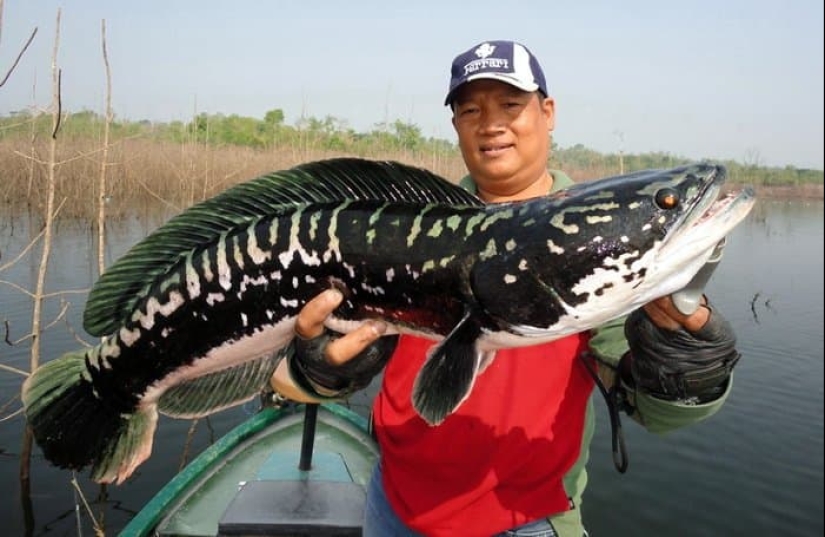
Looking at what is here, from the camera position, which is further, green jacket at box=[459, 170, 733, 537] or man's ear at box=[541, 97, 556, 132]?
man's ear at box=[541, 97, 556, 132]

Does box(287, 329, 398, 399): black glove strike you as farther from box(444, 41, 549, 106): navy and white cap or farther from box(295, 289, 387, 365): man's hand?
box(444, 41, 549, 106): navy and white cap

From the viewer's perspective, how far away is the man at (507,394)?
223 cm

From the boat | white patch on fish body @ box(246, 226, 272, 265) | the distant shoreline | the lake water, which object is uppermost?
the distant shoreline

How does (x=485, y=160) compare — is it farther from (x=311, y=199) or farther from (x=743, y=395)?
(x=743, y=395)

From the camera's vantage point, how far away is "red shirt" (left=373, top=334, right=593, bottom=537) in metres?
2.38

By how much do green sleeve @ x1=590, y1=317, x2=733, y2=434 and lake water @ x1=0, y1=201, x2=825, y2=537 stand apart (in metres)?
4.24

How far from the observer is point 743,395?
36.3 feet

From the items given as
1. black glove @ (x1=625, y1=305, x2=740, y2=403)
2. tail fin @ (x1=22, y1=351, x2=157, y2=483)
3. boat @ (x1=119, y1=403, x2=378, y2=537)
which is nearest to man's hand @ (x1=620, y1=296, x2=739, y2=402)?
black glove @ (x1=625, y1=305, x2=740, y2=403)

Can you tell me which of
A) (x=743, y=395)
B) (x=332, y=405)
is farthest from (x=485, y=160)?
(x=743, y=395)

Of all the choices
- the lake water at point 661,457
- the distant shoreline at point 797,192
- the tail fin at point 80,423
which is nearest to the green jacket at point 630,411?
the tail fin at point 80,423

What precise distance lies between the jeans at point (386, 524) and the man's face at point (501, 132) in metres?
1.50

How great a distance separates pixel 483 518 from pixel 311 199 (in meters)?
1.46

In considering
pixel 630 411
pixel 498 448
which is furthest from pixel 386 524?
pixel 630 411

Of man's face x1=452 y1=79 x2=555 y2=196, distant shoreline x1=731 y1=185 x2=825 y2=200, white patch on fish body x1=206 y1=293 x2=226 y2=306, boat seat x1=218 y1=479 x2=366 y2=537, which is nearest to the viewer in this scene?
white patch on fish body x1=206 y1=293 x2=226 y2=306
